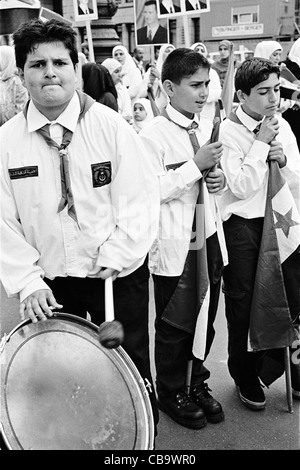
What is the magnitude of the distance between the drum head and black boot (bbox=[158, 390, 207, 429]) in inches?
44.7

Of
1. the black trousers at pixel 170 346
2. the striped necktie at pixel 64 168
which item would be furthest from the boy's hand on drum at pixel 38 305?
the black trousers at pixel 170 346

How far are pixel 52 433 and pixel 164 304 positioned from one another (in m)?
1.25

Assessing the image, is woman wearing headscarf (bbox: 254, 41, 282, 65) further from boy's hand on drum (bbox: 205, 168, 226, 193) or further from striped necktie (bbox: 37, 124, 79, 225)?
striped necktie (bbox: 37, 124, 79, 225)

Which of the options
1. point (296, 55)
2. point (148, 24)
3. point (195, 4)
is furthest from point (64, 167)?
point (148, 24)

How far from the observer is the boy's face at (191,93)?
9.80ft

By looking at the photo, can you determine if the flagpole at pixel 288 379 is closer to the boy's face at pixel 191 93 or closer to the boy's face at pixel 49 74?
→ the boy's face at pixel 191 93

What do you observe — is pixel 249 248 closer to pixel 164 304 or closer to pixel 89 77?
pixel 164 304

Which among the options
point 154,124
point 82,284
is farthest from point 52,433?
point 154,124

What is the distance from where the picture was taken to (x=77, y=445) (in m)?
1.95

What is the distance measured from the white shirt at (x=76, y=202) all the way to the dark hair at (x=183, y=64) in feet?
2.53

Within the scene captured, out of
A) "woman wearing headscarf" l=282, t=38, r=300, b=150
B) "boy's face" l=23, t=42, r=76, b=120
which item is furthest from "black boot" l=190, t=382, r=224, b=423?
"woman wearing headscarf" l=282, t=38, r=300, b=150

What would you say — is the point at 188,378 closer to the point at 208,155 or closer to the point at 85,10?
the point at 208,155

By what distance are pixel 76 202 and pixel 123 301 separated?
45cm

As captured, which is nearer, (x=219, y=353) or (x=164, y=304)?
(x=164, y=304)
